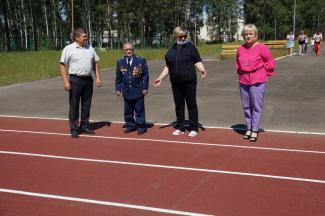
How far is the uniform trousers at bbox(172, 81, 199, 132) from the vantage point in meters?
8.16

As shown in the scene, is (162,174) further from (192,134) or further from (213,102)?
(213,102)

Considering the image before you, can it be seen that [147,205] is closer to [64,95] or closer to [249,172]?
[249,172]

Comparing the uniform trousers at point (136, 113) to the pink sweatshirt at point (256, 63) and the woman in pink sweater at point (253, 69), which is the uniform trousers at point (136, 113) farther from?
the pink sweatshirt at point (256, 63)

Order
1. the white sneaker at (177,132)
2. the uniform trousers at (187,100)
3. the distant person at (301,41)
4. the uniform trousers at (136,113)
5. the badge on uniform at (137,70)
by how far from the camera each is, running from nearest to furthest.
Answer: the uniform trousers at (187,100)
the white sneaker at (177,132)
the badge on uniform at (137,70)
the uniform trousers at (136,113)
the distant person at (301,41)

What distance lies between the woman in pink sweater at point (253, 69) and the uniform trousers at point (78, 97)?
2781mm

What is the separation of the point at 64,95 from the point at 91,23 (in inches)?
2396

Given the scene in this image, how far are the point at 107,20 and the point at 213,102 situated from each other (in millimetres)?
60443

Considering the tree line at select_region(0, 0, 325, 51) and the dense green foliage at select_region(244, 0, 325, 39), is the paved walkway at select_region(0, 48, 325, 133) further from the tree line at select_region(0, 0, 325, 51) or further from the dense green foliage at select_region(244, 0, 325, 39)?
the dense green foliage at select_region(244, 0, 325, 39)

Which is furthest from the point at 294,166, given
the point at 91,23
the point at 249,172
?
the point at 91,23

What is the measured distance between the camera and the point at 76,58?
823 centimetres

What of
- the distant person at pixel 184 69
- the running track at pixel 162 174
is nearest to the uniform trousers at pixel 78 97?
the running track at pixel 162 174

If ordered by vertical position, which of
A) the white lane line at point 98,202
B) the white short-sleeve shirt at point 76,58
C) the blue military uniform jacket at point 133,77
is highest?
the white short-sleeve shirt at point 76,58

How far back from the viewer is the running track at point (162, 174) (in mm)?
4840

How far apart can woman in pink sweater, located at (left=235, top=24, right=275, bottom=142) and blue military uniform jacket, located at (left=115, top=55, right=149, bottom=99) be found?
6.02 feet
